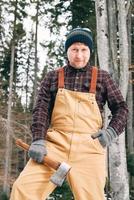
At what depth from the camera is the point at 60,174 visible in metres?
3.48

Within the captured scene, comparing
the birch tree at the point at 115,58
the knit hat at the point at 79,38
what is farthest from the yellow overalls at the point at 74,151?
the birch tree at the point at 115,58

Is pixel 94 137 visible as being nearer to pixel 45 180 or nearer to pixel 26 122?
pixel 45 180

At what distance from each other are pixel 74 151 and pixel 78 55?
29.4 inches

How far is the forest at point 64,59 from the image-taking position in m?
8.46

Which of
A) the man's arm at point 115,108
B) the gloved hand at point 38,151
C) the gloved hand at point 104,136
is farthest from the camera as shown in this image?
the man's arm at point 115,108

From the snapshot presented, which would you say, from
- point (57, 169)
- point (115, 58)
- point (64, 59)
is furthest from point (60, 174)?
point (64, 59)

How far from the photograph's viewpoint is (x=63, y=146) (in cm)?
362

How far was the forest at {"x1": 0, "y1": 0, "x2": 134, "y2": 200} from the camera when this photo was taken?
846cm

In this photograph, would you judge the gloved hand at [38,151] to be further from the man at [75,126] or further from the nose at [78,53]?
the nose at [78,53]

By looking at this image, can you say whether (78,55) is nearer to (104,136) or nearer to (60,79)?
(60,79)

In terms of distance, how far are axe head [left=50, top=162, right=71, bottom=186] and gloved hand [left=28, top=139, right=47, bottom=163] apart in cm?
14

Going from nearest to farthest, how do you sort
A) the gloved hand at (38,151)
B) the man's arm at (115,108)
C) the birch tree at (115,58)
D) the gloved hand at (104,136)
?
the gloved hand at (38,151), the gloved hand at (104,136), the man's arm at (115,108), the birch tree at (115,58)

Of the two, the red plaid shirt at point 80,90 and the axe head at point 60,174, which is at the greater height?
the red plaid shirt at point 80,90

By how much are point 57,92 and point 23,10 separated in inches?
942
